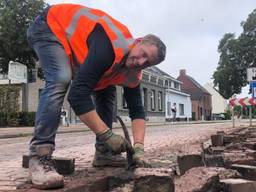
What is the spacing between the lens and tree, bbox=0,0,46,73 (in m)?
28.9

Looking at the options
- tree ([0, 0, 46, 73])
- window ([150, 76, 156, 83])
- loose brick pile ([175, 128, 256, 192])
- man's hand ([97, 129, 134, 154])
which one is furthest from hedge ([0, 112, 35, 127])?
window ([150, 76, 156, 83])

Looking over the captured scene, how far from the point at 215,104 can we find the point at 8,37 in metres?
80.2

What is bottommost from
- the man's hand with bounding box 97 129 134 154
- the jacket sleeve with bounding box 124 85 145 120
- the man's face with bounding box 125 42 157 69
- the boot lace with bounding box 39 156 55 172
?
the boot lace with bounding box 39 156 55 172

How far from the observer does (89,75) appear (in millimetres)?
3426

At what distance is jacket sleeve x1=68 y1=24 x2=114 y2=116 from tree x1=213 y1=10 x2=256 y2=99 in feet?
128

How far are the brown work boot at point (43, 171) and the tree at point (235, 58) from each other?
128 ft

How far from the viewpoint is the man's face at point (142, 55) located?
351 centimetres

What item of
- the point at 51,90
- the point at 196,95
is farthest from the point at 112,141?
the point at 196,95

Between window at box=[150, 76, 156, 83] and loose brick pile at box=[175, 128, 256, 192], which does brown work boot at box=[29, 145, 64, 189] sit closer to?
loose brick pile at box=[175, 128, 256, 192]

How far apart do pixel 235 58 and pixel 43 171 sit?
4049cm

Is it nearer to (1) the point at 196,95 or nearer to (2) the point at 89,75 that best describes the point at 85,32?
(2) the point at 89,75

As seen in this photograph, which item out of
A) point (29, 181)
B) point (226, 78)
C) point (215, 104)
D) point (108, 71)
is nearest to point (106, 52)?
point (108, 71)

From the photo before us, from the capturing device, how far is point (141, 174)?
333 cm

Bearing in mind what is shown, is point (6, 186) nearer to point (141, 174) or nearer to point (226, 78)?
point (141, 174)
